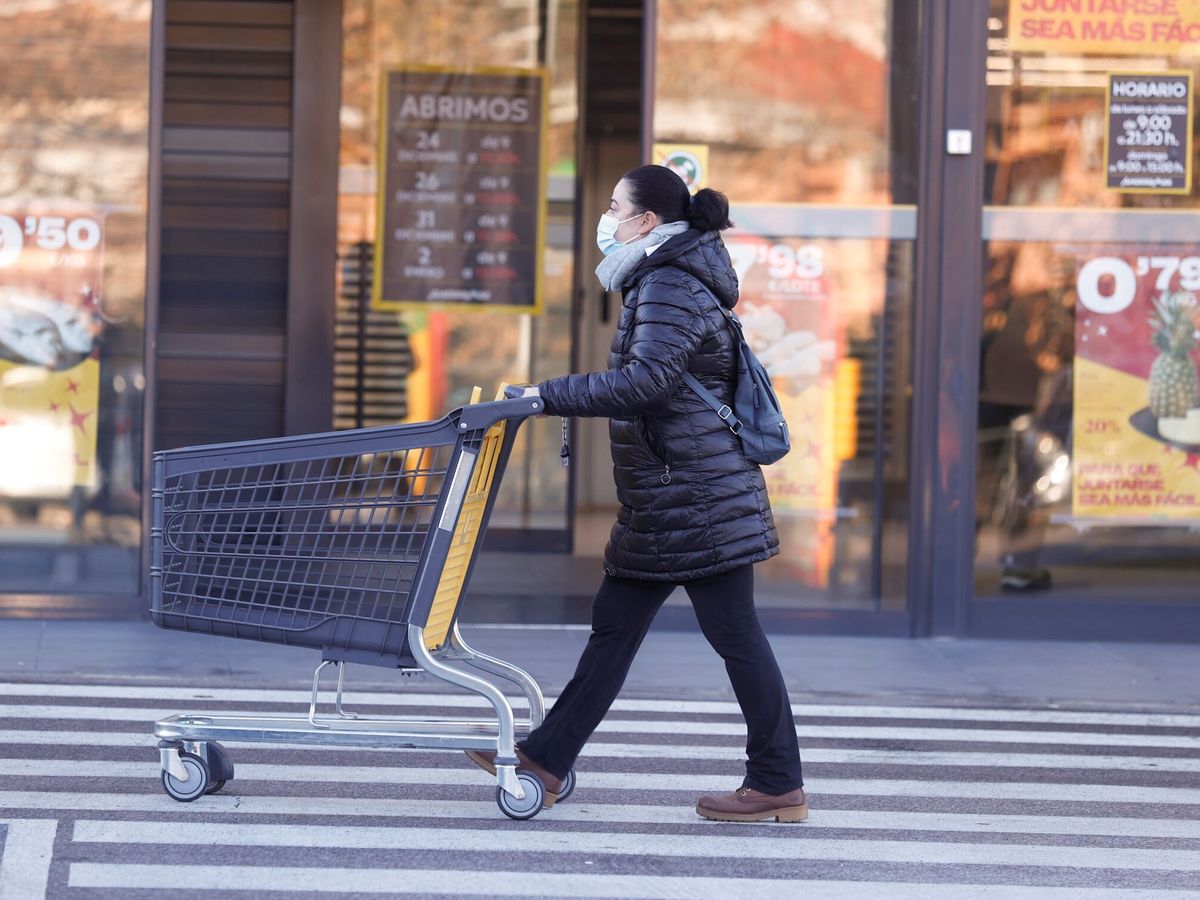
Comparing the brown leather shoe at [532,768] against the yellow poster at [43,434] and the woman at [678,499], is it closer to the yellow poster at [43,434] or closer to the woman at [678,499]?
the woman at [678,499]

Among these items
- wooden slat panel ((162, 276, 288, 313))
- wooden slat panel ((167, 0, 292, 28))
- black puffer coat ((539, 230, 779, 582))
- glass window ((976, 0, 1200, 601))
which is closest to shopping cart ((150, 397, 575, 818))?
black puffer coat ((539, 230, 779, 582))

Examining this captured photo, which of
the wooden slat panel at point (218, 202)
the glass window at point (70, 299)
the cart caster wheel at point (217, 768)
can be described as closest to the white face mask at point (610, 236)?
the cart caster wheel at point (217, 768)

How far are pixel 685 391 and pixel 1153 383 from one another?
15.5 ft

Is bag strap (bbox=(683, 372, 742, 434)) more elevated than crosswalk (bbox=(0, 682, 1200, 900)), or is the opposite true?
bag strap (bbox=(683, 372, 742, 434))

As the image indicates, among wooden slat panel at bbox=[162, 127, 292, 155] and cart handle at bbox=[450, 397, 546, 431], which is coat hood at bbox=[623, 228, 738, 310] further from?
wooden slat panel at bbox=[162, 127, 292, 155]

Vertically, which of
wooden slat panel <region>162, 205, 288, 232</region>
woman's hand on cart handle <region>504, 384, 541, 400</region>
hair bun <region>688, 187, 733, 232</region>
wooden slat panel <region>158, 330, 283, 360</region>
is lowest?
woman's hand on cart handle <region>504, 384, 541, 400</region>

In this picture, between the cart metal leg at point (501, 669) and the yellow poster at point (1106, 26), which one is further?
the yellow poster at point (1106, 26)

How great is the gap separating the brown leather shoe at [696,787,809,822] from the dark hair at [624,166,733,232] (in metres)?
1.72

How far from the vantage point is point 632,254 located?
5102mm

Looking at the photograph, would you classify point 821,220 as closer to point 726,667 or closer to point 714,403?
point 714,403

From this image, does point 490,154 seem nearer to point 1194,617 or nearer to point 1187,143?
point 1187,143

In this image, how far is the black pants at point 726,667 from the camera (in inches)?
201

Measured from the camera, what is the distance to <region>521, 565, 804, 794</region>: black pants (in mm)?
5098

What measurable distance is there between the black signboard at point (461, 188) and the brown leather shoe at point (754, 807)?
6349 mm
